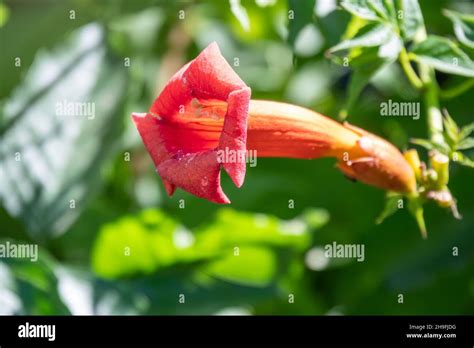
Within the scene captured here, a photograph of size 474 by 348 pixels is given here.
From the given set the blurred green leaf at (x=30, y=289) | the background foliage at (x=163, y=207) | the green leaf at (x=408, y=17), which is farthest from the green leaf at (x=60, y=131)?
the green leaf at (x=408, y=17)

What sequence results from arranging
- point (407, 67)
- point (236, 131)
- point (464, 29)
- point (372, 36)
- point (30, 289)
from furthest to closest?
1. point (30, 289)
2. point (407, 67)
3. point (464, 29)
4. point (372, 36)
5. point (236, 131)

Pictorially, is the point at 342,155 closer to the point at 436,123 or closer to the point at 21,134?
the point at 436,123

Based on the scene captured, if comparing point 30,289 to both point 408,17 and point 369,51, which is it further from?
point 408,17

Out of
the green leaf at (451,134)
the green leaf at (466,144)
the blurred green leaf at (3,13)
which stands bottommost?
the green leaf at (466,144)

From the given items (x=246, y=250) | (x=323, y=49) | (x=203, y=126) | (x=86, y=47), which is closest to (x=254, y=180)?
(x=246, y=250)

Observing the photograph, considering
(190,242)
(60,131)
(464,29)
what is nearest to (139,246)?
(190,242)

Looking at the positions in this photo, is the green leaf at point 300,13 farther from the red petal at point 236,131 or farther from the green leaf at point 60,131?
the green leaf at point 60,131
